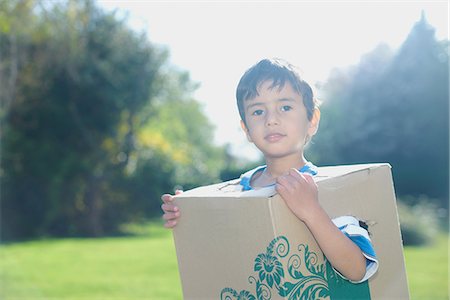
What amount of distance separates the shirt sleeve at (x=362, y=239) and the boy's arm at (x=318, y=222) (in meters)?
0.02

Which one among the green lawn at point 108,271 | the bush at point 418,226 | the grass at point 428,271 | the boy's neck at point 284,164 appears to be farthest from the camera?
the bush at point 418,226

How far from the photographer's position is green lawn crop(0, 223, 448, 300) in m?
5.50

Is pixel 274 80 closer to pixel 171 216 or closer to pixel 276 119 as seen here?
pixel 276 119

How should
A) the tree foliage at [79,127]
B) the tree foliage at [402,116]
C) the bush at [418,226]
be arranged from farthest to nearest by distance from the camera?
the tree foliage at [402,116], the tree foliage at [79,127], the bush at [418,226]

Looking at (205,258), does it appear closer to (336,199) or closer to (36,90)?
(336,199)

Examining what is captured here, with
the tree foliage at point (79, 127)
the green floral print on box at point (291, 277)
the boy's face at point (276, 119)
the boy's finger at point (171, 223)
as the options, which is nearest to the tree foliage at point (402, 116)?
the tree foliage at point (79, 127)

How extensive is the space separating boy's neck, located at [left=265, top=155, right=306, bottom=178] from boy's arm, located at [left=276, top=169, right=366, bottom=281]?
29 cm

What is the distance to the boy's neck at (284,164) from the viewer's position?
1.72m

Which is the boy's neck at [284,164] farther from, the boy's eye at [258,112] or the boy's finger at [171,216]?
the boy's finger at [171,216]

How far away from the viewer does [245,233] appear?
4.63ft

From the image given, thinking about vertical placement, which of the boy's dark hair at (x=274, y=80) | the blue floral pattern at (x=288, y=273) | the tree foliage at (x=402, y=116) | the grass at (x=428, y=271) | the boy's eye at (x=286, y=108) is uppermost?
the tree foliage at (x=402, y=116)

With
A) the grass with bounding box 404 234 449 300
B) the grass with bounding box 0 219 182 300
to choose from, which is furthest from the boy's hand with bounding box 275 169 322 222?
the grass with bounding box 0 219 182 300

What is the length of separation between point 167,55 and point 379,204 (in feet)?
37.9

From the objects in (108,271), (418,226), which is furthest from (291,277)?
(418,226)
